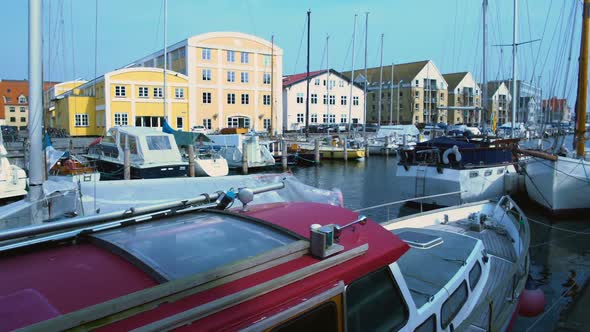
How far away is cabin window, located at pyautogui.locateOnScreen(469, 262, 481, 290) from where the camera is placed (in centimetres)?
535

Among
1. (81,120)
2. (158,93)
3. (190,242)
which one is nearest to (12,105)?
(81,120)

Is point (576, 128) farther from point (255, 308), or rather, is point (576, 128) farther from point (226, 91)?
point (226, 91)

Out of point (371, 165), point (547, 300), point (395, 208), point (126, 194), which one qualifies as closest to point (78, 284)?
point (126, 194)

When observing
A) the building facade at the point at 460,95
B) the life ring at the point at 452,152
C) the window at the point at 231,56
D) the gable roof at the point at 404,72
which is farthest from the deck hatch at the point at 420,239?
the building facade at the point at 460,95

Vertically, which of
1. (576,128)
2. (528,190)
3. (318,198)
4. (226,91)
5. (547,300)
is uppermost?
(226,91)

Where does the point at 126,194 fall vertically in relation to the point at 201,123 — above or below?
below

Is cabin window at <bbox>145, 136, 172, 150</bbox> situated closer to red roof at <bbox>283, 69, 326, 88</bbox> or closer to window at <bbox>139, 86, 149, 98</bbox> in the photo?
window at <bbox>139, 86, 149, 98</bbox>

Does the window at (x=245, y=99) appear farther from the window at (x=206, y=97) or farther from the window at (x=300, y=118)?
the window at (x=300, y=118)

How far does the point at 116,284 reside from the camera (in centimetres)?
238

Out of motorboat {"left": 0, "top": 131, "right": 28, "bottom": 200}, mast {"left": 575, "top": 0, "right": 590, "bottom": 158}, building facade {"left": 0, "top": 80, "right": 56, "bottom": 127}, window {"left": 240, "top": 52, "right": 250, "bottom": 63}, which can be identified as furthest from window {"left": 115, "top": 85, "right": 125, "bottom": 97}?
building facade {"left": 0, "top": 80, "right": 56, "bottom": 127}

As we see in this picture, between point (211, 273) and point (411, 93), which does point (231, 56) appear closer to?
point (411, 93)

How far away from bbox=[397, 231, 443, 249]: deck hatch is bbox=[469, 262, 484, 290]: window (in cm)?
57

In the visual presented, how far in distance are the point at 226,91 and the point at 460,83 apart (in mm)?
57624

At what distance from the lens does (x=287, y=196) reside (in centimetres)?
707
